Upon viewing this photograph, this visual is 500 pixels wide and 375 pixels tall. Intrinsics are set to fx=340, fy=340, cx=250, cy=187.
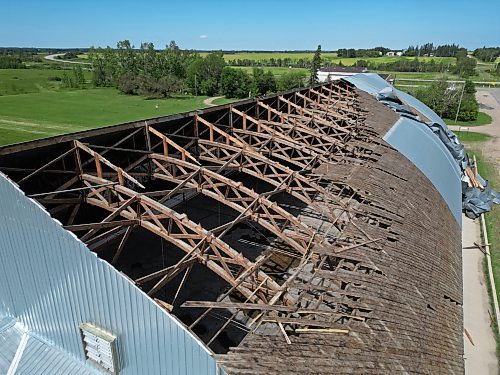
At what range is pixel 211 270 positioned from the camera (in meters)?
11.8

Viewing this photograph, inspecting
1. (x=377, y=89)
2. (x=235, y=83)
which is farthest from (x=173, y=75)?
(x=377, y=89)

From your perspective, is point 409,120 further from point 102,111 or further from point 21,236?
point 102,111

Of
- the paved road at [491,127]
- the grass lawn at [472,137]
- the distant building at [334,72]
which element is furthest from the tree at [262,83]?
the grass lawn at [472,137]

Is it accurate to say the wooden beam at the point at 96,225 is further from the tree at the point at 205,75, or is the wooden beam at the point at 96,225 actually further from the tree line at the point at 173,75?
the tree at the point at 205,75

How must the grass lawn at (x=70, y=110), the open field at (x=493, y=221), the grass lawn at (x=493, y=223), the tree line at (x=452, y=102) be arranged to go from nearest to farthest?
the open field at (x=493, y=221) < the grass lawn at (x=493, y=223) < the grass lawn at (x=70, y=110) < the tree line at (x=452, y=102)

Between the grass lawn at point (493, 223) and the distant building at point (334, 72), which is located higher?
Answer: the distant building at point (334, 72)

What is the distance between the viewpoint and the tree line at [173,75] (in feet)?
282

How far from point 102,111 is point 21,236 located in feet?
217

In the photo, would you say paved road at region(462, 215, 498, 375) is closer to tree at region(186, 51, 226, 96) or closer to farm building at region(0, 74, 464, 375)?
farm building at region(0, 74, 464, 375)

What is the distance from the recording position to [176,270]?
779cm

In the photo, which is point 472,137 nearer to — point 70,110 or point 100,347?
point 100,347

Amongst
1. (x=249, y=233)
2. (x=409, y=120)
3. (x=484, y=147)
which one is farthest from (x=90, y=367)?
(x=484, y=147)

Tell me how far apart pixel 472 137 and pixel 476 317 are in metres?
41.1

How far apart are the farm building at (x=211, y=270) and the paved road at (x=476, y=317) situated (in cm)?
298
